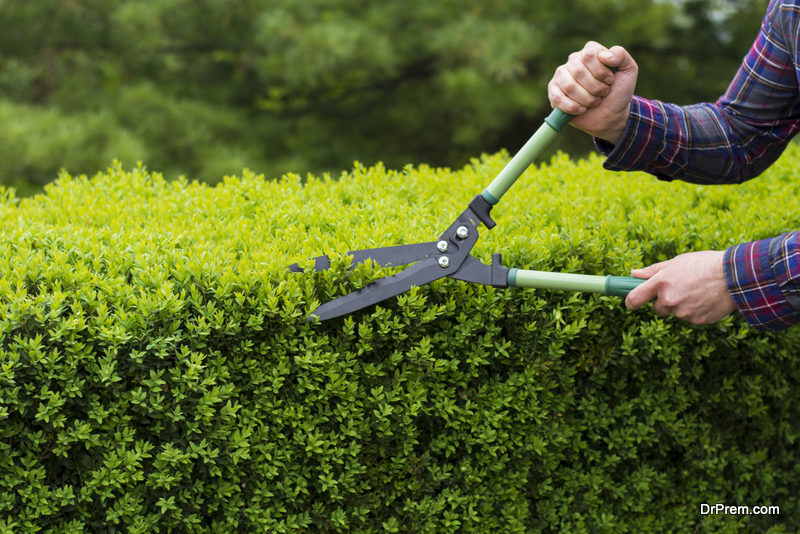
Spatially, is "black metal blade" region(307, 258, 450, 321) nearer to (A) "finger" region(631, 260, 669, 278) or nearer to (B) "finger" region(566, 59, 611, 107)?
(A) "finger" region(631, 260, 669, 278)

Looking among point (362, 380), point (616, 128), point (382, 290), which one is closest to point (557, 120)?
point (616, 128)

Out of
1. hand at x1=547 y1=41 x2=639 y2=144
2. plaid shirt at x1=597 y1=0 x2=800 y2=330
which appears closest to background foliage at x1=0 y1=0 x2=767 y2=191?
plaid shirt at x1=597 y1=0 x2=800 y2=330

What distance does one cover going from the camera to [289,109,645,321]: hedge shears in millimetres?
2082

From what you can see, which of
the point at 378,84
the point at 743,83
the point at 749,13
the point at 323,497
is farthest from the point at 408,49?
the point at 323,497

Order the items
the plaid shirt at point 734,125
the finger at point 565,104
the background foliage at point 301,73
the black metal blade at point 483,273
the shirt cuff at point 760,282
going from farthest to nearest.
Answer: the background foliage at point 301,73 → the plaid shirt at point 734,125 → the finger at point 565,104 → the black metal blade at point 483,273 → the shirt cuff at point 760,282

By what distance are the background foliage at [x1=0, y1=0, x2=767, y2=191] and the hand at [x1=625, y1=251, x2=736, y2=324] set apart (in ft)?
13.4

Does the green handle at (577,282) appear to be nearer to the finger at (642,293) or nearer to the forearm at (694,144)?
the finger at (642,293)

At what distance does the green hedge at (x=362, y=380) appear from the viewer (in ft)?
6.56

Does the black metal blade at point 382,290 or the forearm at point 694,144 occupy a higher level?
the forearm at point 694,144

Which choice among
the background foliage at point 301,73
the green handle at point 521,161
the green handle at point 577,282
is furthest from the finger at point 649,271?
the background foliage at point 301,73

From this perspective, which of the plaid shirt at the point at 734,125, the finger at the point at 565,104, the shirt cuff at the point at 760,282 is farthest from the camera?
the plaid shirt at the point at 734,125

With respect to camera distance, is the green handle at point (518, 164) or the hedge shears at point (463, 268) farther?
the green handle at point (518, 164)

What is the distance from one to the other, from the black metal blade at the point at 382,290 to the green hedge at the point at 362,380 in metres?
0.07

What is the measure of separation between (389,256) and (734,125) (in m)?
1.25
